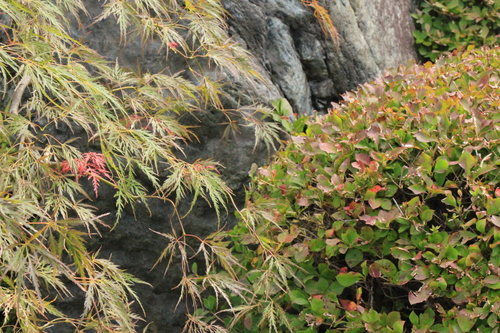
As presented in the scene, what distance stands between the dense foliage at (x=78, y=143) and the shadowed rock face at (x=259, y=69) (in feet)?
0.31

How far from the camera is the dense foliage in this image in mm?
1234

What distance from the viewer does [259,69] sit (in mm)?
2506

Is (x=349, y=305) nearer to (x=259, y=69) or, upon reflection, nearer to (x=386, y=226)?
(x=386, y=226)

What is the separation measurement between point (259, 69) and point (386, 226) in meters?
1.23

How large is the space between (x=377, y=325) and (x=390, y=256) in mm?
240

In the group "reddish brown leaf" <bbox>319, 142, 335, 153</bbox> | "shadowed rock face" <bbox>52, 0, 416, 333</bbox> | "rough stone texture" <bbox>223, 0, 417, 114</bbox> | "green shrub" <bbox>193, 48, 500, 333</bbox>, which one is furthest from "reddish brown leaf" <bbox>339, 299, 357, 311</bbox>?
"rough stone texture" <bbox>223, 0, 417, 114</bbox>

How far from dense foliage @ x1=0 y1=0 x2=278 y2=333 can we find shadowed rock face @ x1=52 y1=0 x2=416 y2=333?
0.31 feet

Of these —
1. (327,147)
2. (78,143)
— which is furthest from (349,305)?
(78,143)

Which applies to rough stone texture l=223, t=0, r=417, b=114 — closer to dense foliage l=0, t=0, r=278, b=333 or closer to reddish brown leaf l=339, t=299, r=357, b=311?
dense foliage l=0, t=0, r=278, b=333

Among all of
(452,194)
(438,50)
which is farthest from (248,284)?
(438,50)

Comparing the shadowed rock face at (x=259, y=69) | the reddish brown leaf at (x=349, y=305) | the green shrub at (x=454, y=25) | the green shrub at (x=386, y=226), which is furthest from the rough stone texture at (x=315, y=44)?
the reddish brown leaf at (x=349, y=305)

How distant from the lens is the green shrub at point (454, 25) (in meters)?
3.46

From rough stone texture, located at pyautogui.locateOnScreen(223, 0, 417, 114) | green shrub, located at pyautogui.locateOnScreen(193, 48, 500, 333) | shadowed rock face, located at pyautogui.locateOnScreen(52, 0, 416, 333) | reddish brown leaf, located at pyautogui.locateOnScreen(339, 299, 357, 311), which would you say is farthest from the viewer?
rough stone texture, located at pyautogui.locateOnScreen(223, 0, 417, 114)

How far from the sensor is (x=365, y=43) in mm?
3084
